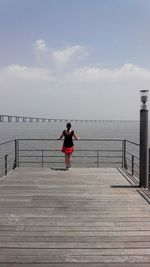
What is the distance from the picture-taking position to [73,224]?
18.0 ft

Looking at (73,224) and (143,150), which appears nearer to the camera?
(73,224)

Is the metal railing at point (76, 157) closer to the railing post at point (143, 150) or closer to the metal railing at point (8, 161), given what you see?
the metal railing at point (8, 161)

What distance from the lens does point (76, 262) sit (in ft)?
13.5

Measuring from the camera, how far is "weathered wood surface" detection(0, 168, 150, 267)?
4.26 metres

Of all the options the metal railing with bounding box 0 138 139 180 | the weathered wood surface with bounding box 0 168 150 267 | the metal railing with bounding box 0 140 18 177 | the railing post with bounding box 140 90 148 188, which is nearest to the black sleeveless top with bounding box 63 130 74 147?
the metal railing with bounding box 0 138 139 180

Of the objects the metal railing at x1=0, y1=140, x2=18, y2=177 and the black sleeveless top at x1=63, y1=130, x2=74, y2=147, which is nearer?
the metal railing at x1=0, y1=140, x2=18, y2=177

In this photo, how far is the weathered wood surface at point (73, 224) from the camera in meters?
4.26

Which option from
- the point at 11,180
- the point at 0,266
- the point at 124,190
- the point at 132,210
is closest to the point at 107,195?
the point at 124,190

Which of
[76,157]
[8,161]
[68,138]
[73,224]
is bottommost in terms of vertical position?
[76,157]

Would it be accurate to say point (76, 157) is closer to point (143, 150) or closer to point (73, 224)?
point (143, 150)

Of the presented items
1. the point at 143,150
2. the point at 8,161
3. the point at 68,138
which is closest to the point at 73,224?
the point at 143,150

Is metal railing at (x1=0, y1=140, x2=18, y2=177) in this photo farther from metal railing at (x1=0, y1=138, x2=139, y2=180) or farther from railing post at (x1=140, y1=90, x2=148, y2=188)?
railing post at (x1=140, y1=90, x2=148, y2=188)

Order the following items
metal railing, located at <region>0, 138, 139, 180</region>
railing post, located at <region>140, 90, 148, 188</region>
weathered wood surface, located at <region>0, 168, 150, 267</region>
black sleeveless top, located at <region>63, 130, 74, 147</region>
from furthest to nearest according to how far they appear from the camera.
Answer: metal railing, located at <region>0, 138, 139, 180</region> < black sleeveless top, located at <region>63, 130, 74, 147</region> < railing post, located at <region>140, 90, 148, 188</region> < weathered wood surface, located at <region>0, 168, 150, 267</region>

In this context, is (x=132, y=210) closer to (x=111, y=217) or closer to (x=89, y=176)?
(x=111, y=217)
